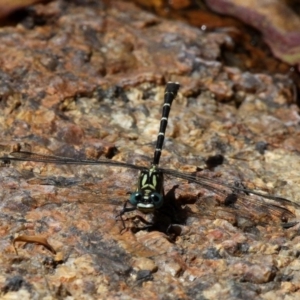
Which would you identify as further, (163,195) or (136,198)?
(163,195)

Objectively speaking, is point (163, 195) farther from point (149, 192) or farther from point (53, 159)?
point (53, 159)

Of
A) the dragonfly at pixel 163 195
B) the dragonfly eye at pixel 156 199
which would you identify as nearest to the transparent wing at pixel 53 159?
the dragonfly at pixel 163 195

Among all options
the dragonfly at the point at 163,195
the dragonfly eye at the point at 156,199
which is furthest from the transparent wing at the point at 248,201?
the dragonfly eye at the point at 156,199

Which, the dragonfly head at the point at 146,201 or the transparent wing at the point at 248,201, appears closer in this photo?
the dragonfly head at the point at 146,201

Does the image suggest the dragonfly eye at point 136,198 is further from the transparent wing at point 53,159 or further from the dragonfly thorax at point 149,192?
the transparent wing at point 53,159

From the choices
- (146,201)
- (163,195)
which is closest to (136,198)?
(146,201)

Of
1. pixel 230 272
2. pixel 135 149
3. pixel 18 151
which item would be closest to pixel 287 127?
pixel 135 149
